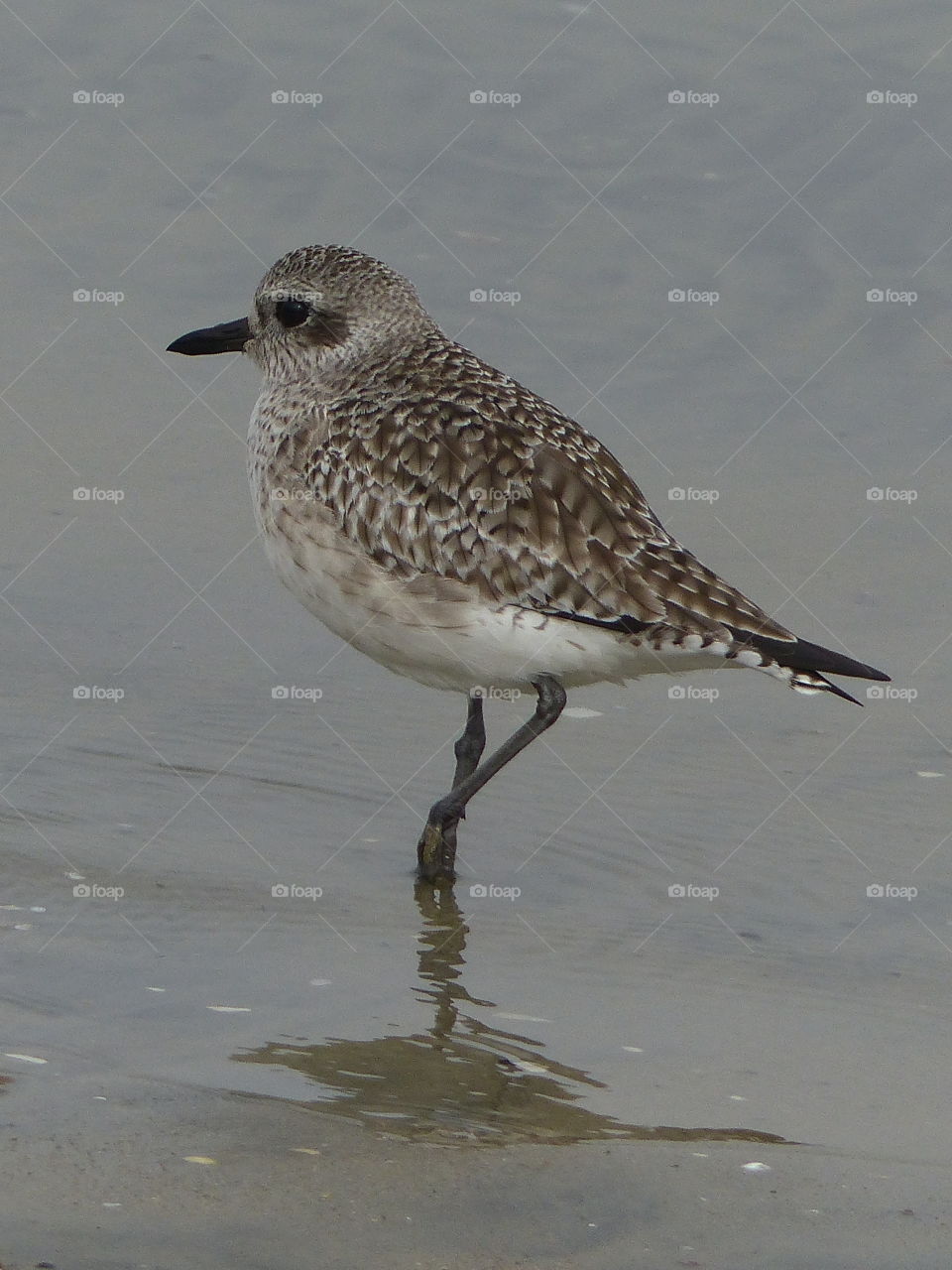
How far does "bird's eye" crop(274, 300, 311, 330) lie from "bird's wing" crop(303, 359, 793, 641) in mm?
822

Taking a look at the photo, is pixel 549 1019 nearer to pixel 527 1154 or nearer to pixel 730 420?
pixel 527 1154

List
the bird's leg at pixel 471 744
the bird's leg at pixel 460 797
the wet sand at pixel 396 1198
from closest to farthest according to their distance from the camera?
the wet sand at pixel 396 1198, the bird's leg at pixel 460 797, the bird's leg at pixel 471 744

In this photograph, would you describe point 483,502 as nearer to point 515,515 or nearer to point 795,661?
point 515,515

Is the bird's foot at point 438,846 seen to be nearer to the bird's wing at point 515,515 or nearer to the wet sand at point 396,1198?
the bird's wing at point 515,515

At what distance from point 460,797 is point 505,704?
155cm

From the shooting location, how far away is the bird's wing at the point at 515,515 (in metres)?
6.80

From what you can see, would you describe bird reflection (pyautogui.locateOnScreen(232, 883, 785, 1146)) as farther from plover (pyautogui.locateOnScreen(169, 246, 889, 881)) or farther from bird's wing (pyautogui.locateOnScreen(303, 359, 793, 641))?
bird's wing (pyautogui.locateOnScreen(303, 359, 793, 641))

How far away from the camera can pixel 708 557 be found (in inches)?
383

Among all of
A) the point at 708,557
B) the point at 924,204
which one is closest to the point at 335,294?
the point at 708,557

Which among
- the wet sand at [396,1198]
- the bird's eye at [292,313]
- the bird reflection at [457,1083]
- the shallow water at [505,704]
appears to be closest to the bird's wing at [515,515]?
the bird's eye at [292,313]

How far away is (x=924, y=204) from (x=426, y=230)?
3.00 meters

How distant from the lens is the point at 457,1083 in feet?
18.5

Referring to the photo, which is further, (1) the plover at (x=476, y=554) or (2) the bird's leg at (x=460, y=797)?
(2) the bird's leg at (x=460, y=797)

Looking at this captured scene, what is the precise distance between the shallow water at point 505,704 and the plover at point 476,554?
764mm
